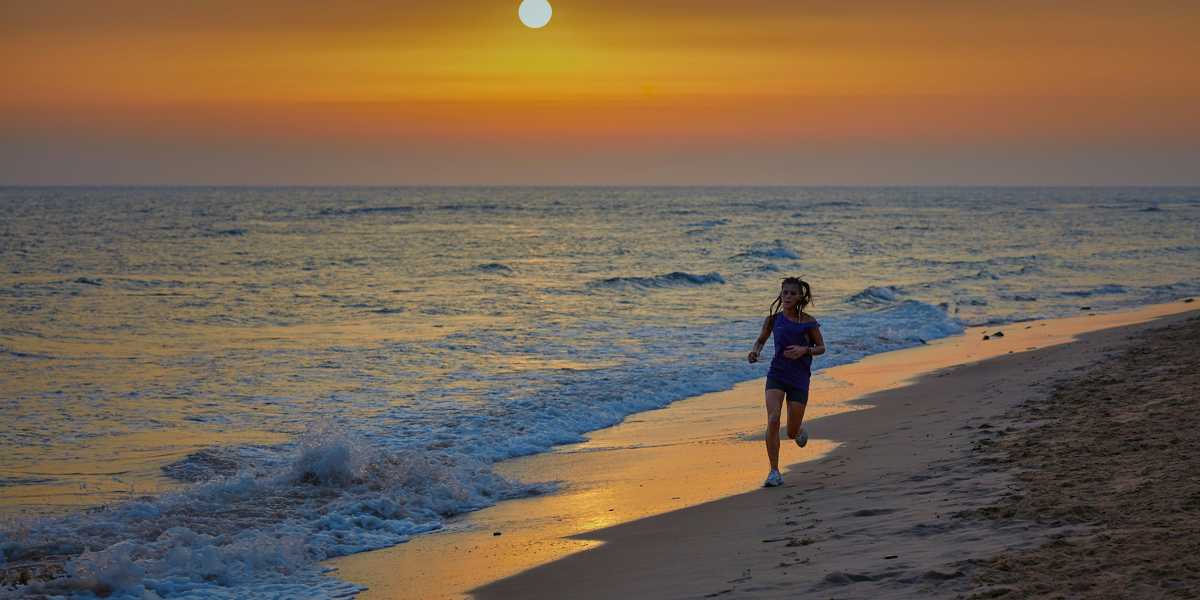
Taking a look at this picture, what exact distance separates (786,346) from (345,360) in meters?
10.1

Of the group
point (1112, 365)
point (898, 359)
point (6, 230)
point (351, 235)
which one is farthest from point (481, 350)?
point (6, 230)

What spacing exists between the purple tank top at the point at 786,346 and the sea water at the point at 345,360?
2.58 metres

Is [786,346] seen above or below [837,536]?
above

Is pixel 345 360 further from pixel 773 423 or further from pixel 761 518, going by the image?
pixel 761 518

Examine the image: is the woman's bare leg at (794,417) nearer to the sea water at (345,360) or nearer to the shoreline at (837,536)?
the shoreline at (837,536)

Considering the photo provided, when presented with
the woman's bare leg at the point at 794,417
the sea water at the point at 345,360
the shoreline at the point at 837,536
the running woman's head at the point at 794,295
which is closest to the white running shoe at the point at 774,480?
the shoreline at the point at 837,536

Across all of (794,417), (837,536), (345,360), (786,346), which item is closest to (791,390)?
(794,417)

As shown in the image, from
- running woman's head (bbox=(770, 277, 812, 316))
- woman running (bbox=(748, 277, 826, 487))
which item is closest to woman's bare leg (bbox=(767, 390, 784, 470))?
woman running (bbox=(748, 277, 826, 487))

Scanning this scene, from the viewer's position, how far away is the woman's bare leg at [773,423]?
28.3 ft

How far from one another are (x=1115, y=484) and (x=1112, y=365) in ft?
23.4

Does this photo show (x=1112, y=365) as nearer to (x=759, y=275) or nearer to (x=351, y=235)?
(x=759, y=275)

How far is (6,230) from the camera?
57.6 m

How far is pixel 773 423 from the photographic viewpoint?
861 cm

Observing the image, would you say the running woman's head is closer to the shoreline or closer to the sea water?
the shoreline
